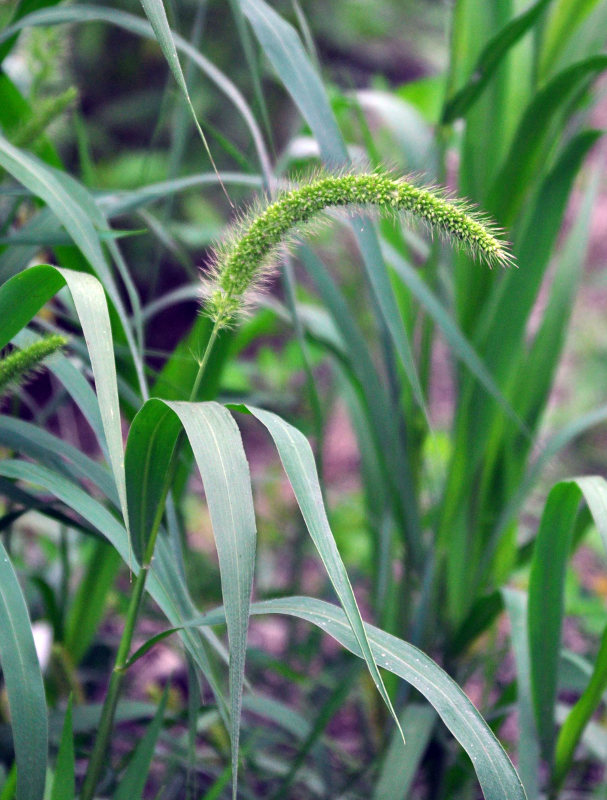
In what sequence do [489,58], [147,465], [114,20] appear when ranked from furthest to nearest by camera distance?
[489,58] → [114,20] → [147,465]

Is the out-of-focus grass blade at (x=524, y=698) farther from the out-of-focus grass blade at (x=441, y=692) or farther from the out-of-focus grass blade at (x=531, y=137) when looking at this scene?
the out-of-focus grass blade at (x=531, y=137)

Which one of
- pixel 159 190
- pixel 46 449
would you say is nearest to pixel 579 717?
pixel 46 449

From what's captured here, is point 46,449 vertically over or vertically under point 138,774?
over

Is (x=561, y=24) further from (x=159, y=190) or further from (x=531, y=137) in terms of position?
(x=159, y=190)

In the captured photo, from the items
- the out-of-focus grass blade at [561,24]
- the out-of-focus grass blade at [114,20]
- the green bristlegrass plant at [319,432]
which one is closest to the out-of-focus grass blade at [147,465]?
the green bristlegrass plant at [319,432]

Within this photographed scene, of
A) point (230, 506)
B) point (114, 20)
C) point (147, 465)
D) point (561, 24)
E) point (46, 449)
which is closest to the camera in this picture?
point (230, 506)

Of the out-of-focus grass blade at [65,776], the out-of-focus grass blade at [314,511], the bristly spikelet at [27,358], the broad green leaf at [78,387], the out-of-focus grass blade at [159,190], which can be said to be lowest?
the out-of-focus grass blade at [65,776]

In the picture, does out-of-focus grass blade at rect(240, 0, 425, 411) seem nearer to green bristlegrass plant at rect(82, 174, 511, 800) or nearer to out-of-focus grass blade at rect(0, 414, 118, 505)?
green bristlegrass plant at rect(82, 174, 511, 800)
